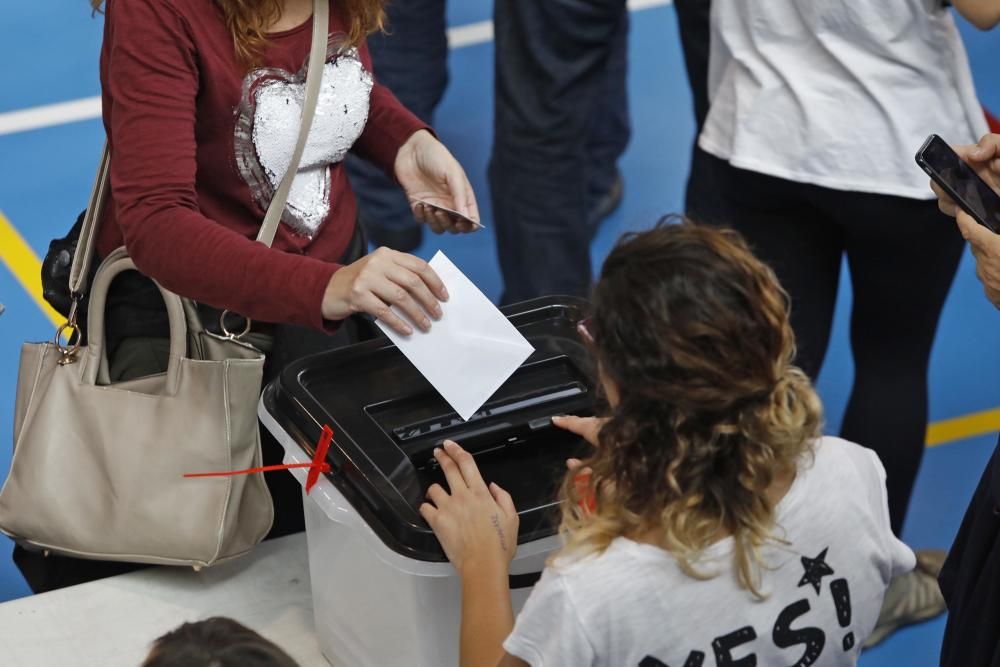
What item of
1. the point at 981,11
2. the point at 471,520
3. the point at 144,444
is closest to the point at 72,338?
the point at 144,444

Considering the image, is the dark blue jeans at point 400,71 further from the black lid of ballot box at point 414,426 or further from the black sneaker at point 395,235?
the black lid of ballot box at point 414,426

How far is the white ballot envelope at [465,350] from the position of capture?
147cm

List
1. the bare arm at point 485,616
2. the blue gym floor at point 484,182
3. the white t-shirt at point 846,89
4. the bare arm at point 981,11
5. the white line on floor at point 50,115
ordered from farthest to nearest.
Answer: the white line on floor at point 50,115 → the blue gym floor at point 484,182 → the white t-shirt at point 846,89 → the bare arm at point 981,11 → the bare arm at point 485,616

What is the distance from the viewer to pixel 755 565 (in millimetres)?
1227

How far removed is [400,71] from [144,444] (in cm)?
215

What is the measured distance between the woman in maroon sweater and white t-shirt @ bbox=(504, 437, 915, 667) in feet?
1.37

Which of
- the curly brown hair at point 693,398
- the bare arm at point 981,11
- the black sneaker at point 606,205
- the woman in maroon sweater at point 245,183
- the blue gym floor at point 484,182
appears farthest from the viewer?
the black sneaker at point 606,205

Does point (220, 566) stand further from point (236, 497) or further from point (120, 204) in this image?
point (120, 204)

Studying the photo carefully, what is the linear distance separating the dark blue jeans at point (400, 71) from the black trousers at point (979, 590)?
2.25m

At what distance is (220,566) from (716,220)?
1.27 meters

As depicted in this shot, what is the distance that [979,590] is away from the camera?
5.26 ft

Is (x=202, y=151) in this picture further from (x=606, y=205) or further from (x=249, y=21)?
(x=606, y=205)

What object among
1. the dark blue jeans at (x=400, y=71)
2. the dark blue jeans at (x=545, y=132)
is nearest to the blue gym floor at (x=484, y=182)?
the dark blue jeans at (x=400, y=71)

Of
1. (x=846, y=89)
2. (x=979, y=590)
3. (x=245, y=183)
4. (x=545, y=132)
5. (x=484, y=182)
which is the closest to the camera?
(x=979, y=590)
